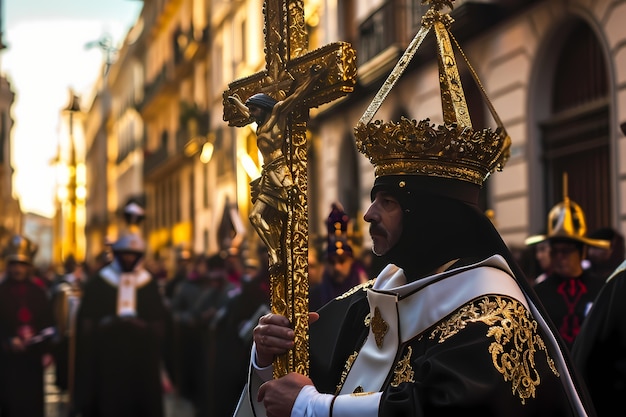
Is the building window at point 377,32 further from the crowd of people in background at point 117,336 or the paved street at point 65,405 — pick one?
the crowd of people in background at point 117,336

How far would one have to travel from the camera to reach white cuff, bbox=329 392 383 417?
3336 millimetres

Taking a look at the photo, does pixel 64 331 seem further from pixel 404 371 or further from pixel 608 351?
pixel 404 371

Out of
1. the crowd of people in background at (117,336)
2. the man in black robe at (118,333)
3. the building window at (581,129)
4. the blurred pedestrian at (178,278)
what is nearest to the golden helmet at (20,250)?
the crowd of people in background at (117,336)

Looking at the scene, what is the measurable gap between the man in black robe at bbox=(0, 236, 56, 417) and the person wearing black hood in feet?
26.7

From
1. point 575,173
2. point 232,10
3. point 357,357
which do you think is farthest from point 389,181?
point 232,10

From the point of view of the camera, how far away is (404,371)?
3.45 meters

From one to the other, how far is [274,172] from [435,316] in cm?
63

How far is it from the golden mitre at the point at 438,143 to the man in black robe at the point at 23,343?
27.8 ft

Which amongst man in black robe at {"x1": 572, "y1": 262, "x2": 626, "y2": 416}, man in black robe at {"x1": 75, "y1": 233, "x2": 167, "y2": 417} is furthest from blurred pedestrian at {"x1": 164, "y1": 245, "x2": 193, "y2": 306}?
man in black robe at {"x1": 572, "y1": 262, "x2": 626, "y2": 416}

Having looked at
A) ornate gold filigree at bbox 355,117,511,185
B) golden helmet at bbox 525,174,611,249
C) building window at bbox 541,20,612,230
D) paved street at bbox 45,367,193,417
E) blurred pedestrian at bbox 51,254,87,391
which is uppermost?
building window at bbox 541,20,612,230

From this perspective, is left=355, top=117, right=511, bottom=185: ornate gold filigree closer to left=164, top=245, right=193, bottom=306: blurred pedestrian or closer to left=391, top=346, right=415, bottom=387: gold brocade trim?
left=391, top=346, right=415, bottom=387: gold brocade trim

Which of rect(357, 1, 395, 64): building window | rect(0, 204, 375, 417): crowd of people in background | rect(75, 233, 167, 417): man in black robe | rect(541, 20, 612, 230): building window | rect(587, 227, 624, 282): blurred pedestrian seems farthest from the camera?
rect(357, 1, 395, 64): building window

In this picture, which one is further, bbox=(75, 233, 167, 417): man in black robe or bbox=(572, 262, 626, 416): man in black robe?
bbox=(75, 233, 167, 417): man in black robe

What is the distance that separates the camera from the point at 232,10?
31812 mm
